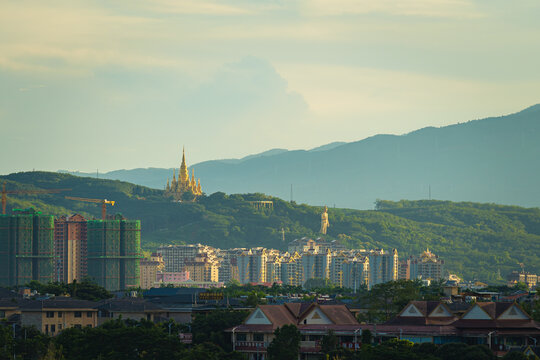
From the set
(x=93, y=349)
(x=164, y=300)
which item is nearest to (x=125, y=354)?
(x=93, y=349)

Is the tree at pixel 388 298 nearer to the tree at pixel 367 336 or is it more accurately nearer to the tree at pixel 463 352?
the tree at pixel 367 336

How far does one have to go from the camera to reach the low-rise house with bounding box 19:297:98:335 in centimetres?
9244

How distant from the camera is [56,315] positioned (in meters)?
93.4

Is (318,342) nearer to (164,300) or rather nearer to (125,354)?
(125,354)

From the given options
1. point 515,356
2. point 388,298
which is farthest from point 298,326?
point 388,298

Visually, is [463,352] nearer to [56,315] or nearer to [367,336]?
[367,336]

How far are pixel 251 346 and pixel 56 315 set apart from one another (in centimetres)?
2400

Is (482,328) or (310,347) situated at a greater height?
(482,328)

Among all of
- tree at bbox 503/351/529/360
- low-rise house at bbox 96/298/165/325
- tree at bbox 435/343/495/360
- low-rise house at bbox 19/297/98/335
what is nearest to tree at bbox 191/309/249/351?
low-rise house at bbox 96/298/165/325

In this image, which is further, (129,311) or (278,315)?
(129,311)

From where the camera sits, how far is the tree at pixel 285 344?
7075cm

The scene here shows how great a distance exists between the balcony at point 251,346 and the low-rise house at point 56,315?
20.1 meters

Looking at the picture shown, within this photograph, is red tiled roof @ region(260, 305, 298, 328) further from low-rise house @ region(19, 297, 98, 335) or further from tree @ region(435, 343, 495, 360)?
low-rise house @ region(19, 297, 98, 335)

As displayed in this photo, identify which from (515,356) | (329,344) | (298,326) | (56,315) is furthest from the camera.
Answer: (56,315)
